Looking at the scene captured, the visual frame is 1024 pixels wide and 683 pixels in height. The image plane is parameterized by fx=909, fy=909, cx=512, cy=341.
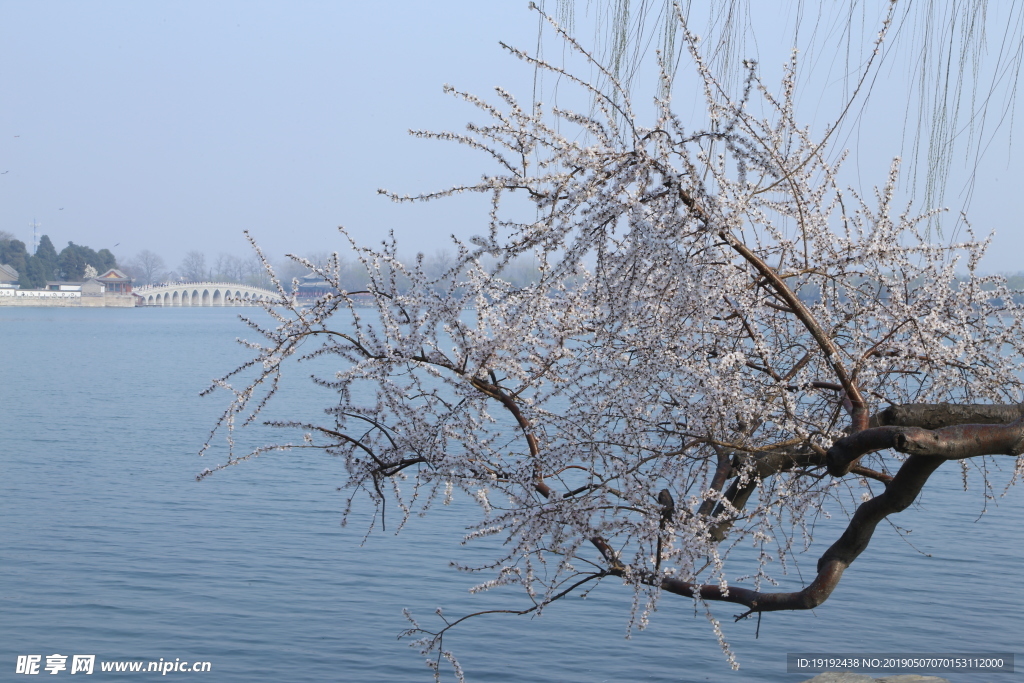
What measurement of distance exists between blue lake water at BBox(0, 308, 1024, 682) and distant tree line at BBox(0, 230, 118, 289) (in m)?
133

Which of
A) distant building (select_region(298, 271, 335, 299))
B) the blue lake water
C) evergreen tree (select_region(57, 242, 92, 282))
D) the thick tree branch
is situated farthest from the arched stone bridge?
the thick tree branch

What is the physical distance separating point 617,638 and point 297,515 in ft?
23.4

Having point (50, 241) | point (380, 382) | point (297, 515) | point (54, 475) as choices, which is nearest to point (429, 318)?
point (380, 382)

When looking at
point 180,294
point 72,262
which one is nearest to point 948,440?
point 72,262

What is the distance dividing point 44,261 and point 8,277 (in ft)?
18.7

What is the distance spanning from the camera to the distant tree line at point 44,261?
138000 millimetres

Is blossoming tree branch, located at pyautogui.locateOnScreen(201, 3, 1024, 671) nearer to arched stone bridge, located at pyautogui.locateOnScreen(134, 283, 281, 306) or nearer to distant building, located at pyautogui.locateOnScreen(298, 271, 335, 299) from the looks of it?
distant building, located at pyautogui.locateOnScreen(298, 271, 335, 299)

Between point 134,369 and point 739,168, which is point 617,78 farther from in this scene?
point 134,369

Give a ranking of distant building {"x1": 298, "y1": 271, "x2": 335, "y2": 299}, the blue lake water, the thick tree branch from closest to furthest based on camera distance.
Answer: the thick tree branch
distant building {"x1": 298, "y1": 271, "x2": 335, "y2": 299}
the blue lake water

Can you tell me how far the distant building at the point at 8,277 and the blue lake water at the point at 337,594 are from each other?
134 m

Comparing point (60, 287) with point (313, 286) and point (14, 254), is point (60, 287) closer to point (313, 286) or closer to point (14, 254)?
point (14, 254)

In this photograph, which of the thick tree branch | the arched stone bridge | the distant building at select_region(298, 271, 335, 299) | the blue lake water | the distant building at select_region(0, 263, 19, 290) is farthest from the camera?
the arched stone bridge

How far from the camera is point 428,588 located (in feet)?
39.2

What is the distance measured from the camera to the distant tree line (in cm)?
13800
